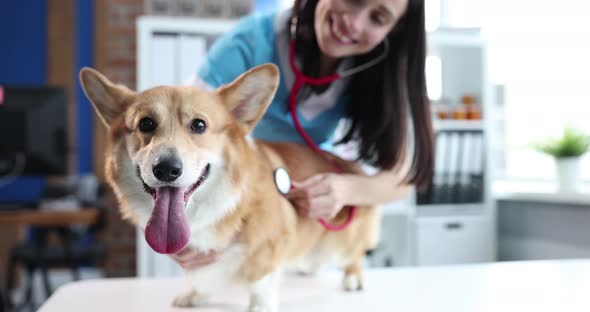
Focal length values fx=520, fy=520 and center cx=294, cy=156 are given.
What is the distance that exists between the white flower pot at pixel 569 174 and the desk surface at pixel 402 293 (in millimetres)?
1229

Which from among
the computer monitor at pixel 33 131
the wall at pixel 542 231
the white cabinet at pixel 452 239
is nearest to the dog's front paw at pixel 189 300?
the computer monitor at pixel 33 131

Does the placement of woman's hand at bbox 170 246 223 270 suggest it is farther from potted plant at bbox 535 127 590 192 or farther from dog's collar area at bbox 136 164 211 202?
potted plant at bbox 535 127 590 192

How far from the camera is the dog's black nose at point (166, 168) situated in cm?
59

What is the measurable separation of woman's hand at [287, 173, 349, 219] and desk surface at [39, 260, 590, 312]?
0.52 feet

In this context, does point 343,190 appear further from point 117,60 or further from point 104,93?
point 117,60

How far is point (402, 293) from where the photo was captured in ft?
3.13

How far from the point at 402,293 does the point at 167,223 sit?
1.68ft

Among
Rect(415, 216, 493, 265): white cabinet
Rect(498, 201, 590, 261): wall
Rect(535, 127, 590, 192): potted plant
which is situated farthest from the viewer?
Rect(415, 216, 493, 265): white cabinet

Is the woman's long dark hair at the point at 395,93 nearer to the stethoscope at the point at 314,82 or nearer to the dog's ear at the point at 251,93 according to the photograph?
the stethoscope at the point at 314,82

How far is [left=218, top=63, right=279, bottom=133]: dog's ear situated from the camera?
0.71 m

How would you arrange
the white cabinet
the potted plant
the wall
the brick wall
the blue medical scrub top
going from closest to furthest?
1. the blue medical scrub top
2. the wall
3. the potted plant
4. the white cabinet
5. the brick wall

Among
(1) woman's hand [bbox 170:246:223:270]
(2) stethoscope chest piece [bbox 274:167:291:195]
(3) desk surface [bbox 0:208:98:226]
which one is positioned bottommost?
(3) desk surface [bbox 0:208:98:226]

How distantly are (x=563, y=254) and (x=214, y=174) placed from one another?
197 cm

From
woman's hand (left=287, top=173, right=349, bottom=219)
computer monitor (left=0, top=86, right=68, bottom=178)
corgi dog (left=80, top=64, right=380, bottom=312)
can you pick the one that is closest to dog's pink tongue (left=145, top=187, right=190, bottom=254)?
corgi dog (left=80, top=64, right=380, bottom=312)
